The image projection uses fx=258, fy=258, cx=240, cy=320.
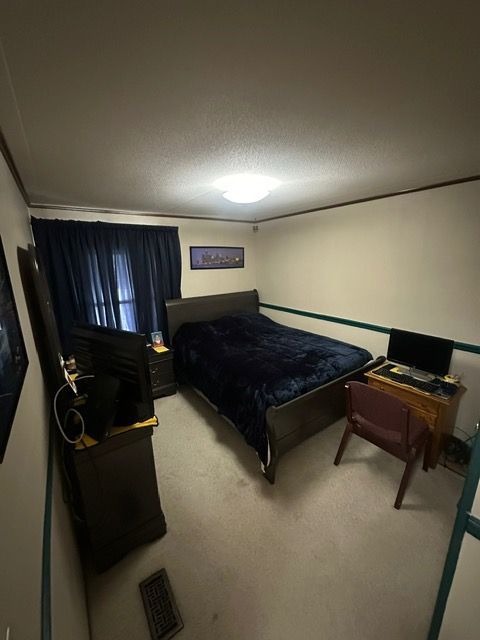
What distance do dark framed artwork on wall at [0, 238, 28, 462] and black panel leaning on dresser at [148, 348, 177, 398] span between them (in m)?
2.36

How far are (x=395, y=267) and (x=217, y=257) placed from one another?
8.17ft

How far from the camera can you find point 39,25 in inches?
26.3

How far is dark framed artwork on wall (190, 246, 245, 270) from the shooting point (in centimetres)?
393

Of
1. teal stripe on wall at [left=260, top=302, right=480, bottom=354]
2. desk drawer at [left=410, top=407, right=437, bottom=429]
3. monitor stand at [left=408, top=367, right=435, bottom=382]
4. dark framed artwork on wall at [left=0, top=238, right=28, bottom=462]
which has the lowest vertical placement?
desk drawer at [left=410, top=407, right=437, bottom=429]

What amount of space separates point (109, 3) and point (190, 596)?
2.39 meters

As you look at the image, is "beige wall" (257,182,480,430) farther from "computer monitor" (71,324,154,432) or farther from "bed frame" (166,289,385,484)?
"computer monitor" (71,324,154,432)

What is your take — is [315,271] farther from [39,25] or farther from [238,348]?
[39,25]

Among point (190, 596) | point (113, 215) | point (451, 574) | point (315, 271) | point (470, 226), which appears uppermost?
point (113, 215)

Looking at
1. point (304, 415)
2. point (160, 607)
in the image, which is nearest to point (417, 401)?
point (304, 415)

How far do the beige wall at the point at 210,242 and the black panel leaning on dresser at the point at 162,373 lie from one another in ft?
3.44

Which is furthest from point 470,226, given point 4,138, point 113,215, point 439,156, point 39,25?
point 113,215

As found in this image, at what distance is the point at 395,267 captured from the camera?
8.96 feet

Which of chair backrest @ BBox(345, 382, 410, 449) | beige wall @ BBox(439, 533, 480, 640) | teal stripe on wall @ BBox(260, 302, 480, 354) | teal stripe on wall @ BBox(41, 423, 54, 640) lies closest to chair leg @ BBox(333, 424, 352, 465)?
chair backrest @ BBox(345, 382, 410, 449)

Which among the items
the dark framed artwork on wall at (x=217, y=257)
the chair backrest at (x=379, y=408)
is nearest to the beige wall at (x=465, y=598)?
the chair backrest at (x=379, y=408)
